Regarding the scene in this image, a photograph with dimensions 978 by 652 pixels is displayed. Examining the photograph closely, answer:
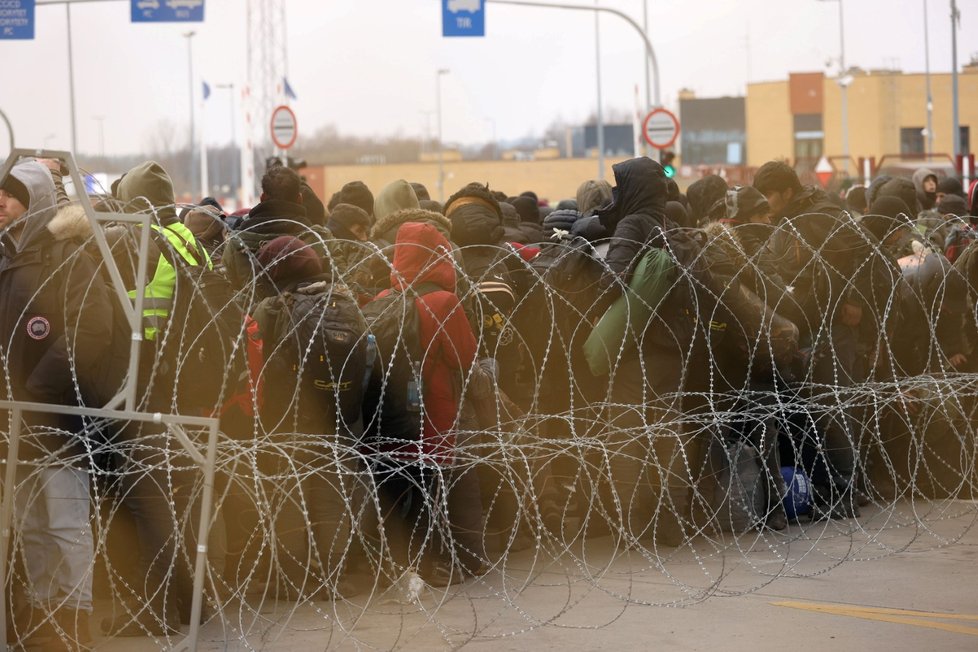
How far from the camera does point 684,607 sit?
634 centimetres

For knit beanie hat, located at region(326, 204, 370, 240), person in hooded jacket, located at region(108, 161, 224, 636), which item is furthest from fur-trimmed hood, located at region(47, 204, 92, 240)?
knit beanie hat, located at region(326, 204, 370, 240)

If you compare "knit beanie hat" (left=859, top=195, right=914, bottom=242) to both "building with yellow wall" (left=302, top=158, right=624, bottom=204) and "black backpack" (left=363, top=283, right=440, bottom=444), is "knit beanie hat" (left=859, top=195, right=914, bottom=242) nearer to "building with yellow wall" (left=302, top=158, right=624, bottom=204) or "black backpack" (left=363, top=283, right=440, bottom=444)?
"black backpack" (left=363, top=283, right=440, bottom=444)

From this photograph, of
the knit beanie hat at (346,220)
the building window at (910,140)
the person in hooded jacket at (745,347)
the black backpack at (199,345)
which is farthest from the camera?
the building window at (910,140)

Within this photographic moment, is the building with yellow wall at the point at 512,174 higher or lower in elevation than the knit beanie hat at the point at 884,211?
higher

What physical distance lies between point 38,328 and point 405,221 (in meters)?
2.15

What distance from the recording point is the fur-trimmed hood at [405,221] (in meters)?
7.14

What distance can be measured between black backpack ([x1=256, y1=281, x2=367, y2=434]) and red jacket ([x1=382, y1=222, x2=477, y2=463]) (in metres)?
0.35

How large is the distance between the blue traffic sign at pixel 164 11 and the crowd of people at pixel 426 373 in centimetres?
1866

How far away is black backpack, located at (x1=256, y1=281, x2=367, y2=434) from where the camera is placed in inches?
252

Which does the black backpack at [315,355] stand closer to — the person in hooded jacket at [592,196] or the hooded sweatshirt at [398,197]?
the hooded sweatshirt at [398,197]

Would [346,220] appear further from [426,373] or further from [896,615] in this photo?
[896,615]

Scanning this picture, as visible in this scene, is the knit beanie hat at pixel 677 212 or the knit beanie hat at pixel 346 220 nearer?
the knit beanie hat at pixel 346 220

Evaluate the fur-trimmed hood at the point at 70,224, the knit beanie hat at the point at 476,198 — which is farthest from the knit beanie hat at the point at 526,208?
the fur-trimmed hood at the point at 70,224

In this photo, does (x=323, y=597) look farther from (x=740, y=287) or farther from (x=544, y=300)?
(x=740, y=287)
